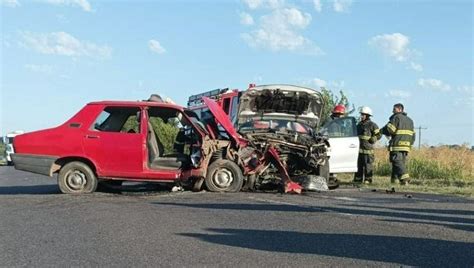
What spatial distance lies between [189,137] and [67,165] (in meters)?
2.30

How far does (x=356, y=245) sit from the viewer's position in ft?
18.0

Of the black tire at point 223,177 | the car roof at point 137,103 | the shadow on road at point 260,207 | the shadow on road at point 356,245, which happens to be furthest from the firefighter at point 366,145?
the shadow on road at point 356,245

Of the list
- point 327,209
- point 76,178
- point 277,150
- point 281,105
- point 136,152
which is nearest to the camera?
point 327,209

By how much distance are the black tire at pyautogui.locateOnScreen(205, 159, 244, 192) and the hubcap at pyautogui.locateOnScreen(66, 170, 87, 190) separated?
2.24 m

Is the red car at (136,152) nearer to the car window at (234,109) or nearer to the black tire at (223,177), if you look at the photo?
the black tire at (223,177)

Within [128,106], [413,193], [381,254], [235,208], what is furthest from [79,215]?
[413,193]

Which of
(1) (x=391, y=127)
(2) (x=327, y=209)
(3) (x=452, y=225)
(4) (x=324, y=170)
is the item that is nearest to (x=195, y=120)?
(4) (x=324, y=170)

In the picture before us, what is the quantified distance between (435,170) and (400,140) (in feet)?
10.8

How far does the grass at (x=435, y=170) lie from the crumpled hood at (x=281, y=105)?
2.16 metres

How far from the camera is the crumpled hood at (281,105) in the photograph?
11844 mm

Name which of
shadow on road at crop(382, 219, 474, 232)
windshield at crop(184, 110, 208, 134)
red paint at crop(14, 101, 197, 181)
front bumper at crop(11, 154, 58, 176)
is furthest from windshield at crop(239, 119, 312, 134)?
shadow on road at crop(382, 219, 474, 232)

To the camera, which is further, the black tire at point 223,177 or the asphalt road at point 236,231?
the black tire at point 223,177

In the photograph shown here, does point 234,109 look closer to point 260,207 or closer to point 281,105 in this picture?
point 281,105

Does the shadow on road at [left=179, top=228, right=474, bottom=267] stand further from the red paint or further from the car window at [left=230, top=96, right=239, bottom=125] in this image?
the car window at [left=230, top=96, right=239, bottom=125]
